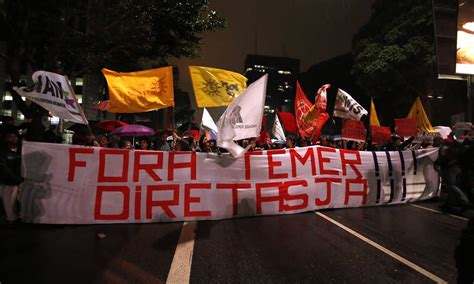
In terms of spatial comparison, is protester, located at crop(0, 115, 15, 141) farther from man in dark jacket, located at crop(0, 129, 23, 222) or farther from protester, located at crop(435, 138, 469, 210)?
protester, located at crop(435, 138, 469, 210)

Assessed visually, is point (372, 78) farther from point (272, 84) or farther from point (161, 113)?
point (272, 84)

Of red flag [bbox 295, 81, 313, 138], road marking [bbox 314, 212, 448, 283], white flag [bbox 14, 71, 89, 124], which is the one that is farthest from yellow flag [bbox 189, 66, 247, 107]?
road marking [bbox 314, 212, 448, 283]

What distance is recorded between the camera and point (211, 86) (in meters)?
7.02

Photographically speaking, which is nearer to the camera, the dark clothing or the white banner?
the dark clothing

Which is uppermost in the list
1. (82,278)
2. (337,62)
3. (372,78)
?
(337,62)

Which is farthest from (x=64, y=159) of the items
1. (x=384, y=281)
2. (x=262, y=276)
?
(x=384, y=281)

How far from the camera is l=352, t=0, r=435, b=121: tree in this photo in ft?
62.0

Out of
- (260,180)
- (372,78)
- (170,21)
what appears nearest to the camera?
(260,180)

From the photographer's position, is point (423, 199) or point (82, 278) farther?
point (423, 199)

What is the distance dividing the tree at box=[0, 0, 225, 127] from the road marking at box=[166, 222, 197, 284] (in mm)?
8641

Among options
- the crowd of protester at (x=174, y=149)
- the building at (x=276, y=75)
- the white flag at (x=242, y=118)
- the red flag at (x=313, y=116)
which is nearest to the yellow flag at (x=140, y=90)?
the crowd of protester at (x=174, y=149)

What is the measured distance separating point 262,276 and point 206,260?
863mm

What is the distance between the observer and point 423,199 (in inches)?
354

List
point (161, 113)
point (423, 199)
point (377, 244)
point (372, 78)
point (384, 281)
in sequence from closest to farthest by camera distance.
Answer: point (384, 281) < point (377, 244) < point (423, 199) < point (372, 78) < point (161, 113)
